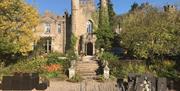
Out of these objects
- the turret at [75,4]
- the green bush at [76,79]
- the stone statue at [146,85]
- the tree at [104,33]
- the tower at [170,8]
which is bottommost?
the green bush at [76,79]

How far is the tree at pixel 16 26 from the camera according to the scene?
3828 cm

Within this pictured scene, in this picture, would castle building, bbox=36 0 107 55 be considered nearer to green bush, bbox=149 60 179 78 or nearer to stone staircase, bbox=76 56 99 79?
stone staircase, bbox=76 56 99 79

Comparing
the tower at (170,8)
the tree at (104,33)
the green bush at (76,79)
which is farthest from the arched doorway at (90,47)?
the green bush at (76,79)

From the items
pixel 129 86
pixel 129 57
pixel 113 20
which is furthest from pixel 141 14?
pixel 129 86

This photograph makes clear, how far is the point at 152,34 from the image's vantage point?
40625 mm

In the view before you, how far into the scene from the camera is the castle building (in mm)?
53062

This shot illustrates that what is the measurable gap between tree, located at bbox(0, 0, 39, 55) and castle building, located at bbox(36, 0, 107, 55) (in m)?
9.88

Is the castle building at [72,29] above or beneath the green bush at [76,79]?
above

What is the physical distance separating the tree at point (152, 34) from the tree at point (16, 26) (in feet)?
34.8

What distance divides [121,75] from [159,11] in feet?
38.9

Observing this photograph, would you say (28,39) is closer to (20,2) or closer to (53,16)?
(20,2)

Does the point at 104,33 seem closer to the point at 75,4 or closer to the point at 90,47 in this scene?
the point at 90,47

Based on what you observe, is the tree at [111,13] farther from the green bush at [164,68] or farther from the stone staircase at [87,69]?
the green bush at [164,68]

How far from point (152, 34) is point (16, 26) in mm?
13675
